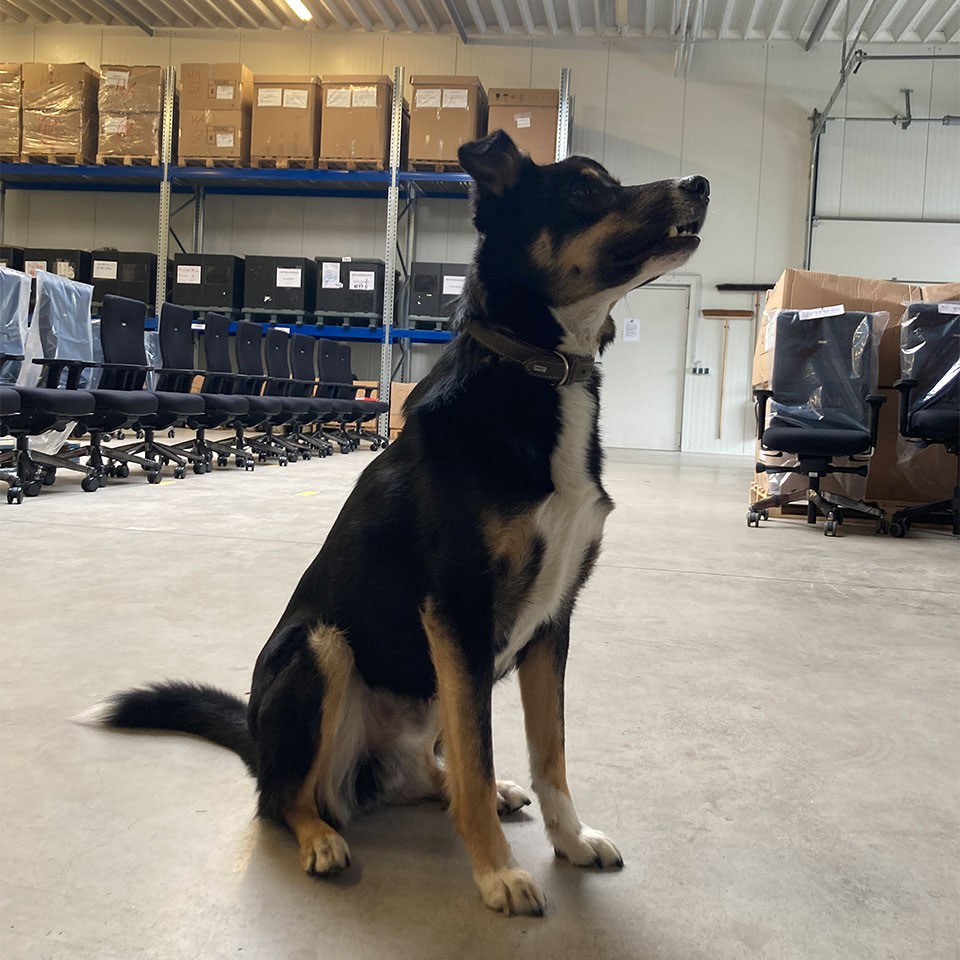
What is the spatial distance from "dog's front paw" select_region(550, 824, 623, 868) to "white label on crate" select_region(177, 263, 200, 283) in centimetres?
1065

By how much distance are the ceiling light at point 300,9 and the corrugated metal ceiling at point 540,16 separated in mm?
142

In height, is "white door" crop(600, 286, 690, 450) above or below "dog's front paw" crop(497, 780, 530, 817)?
above

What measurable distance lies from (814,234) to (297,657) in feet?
38.2

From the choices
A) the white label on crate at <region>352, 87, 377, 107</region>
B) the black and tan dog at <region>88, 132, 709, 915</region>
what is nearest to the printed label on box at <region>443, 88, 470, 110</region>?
the white label on crate at <region>352, 87, 377, 107</region>

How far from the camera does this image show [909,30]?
10609 mm

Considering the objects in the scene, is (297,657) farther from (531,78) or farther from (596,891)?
(531,78)

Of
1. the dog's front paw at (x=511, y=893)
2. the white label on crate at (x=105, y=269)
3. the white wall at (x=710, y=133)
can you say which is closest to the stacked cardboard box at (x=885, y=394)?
the dog's front paw at (x=511, y=893)

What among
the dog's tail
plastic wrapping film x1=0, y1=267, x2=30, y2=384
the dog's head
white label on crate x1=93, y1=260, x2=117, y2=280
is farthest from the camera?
white label on crate x1=93, y1=260, x2=117, y2=280

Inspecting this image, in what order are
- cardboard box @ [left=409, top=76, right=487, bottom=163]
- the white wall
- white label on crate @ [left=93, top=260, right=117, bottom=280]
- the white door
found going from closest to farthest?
cardboard box @ [left=409, top=76, right=487, bottom=163] → white label on crate @ [left=93, top=260, right=117, bottom=280] → the white wall → the white door

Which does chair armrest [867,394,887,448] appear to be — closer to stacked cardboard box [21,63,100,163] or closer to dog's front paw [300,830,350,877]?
dog's front paw [300,830,350,877]

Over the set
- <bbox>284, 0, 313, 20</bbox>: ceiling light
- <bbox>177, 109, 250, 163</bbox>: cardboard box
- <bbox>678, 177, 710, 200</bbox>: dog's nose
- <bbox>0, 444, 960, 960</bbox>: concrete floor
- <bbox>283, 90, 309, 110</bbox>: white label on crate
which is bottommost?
<bbox>0, 444, 960, 960</bbox>: concrete floor

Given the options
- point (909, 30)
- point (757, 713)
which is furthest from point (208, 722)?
point (909, 30)

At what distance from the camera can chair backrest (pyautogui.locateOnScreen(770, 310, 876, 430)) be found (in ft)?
16.2

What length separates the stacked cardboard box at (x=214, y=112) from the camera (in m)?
10.2
